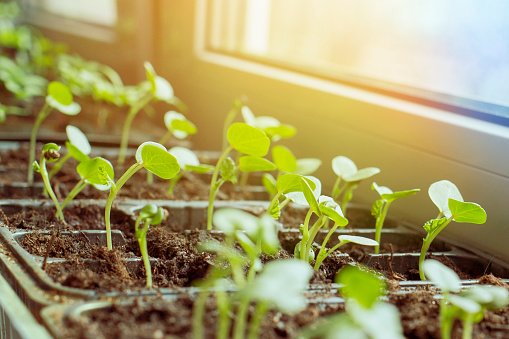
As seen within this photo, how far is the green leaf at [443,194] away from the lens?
2.60ft

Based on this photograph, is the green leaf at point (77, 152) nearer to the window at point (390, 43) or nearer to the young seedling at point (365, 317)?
the young seedling at point (365, 317)

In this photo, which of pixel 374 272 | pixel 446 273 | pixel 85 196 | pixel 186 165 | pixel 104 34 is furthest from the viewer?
pixel 104 34

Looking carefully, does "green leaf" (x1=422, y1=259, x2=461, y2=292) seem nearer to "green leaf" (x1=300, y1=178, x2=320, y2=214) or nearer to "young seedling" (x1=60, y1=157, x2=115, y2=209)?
"green leaf" (x1=300, y1=178, x2=320, y2=214)

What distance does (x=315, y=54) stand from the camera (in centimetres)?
163

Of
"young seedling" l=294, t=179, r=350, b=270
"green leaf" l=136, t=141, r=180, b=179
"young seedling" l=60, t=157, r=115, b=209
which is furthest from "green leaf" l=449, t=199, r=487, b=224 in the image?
"young seedling" l=60, t=157, r=115, b=209

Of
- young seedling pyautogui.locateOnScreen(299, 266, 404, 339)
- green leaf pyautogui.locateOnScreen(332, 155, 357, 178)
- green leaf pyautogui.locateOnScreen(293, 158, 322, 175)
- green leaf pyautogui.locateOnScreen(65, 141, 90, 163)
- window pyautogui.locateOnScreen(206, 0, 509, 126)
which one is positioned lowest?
green leaf pyautogui.locateOnScreen(293, 158, 322, 175)

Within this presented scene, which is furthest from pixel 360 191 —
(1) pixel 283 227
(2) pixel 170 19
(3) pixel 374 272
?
(2) pixel 170 19

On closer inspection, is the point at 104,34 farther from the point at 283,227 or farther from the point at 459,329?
the point at 459,329

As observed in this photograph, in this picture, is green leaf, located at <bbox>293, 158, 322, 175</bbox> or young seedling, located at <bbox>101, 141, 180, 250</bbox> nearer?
young seedling, located at <bbox>101, 141, 180, 250</bbox>

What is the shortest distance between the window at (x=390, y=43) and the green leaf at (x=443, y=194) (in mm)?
282

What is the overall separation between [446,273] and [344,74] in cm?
94

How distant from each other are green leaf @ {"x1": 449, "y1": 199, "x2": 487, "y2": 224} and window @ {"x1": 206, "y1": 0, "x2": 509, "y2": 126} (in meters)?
0.32

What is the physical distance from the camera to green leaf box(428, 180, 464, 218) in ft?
2.60

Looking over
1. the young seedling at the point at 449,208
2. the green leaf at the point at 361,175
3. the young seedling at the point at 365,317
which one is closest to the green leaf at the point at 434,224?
the young seedling at the point at 449,208
